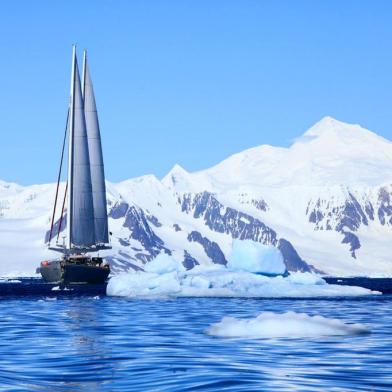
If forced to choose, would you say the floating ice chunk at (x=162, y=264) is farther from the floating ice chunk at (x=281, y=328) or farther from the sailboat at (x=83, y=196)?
the floating ice chunk at (x=281, y=328)

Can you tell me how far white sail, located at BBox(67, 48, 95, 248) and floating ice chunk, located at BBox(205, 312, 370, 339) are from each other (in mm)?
104320

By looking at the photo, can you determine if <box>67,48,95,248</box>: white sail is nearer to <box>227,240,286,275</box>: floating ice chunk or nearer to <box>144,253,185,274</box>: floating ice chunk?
<box>144,253,185,274</box>: floating ice chunk

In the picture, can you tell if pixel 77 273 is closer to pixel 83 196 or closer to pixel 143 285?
pixel 83 196

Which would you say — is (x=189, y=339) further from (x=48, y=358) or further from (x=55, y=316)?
(x=55, y=316)

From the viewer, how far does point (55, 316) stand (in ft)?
211

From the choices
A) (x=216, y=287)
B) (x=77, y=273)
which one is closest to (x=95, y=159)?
(x=77, y=273)

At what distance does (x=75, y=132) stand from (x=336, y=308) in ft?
250

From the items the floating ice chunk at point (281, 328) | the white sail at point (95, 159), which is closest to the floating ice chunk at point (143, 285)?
the white sail at point (95, 159)

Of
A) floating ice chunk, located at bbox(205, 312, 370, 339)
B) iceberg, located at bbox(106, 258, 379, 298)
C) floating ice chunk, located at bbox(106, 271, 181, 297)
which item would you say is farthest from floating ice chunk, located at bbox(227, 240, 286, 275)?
floating ice chunk, located at bbox(205, 312, 370, 339)

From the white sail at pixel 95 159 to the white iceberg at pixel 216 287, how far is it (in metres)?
45.6

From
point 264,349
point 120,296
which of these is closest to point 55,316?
point 264,349

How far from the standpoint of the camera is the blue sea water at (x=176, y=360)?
28719 millimetres

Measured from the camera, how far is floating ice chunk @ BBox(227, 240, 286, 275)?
5049 inches

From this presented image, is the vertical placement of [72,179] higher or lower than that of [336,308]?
higher
